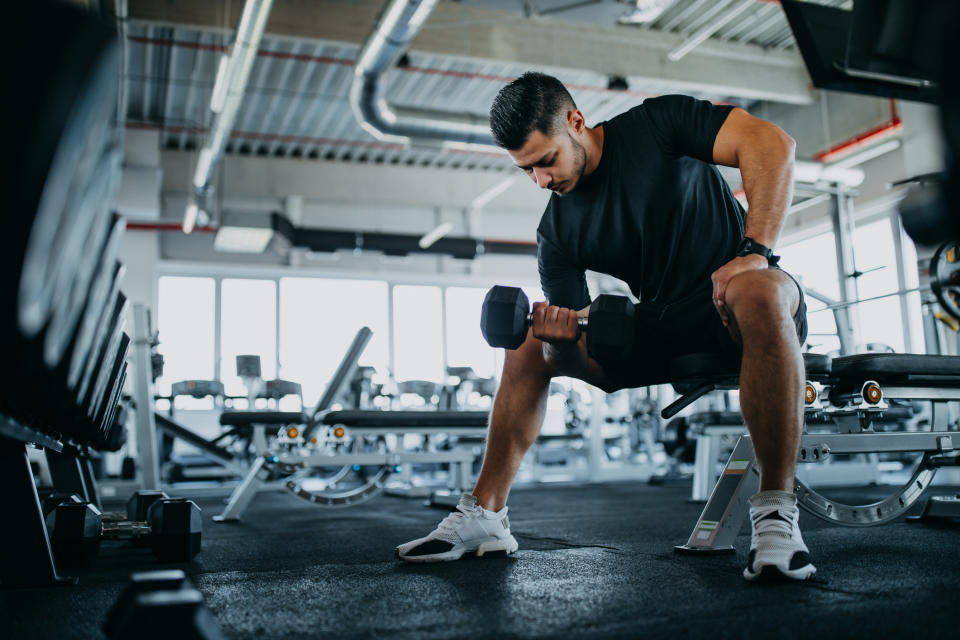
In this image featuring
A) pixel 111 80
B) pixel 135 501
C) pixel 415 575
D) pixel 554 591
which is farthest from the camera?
pixel 135 501

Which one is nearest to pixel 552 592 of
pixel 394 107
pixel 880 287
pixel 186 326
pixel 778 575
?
pixel 778 575

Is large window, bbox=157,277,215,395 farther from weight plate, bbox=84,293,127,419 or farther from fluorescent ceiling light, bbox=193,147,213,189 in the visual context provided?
weight plate, bbox=84,293,127,419

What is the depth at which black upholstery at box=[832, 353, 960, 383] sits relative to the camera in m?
1.85

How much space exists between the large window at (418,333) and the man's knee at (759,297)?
879 centimetres

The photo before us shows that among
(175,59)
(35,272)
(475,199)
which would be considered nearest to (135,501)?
(35,272)

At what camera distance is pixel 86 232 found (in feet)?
2.69

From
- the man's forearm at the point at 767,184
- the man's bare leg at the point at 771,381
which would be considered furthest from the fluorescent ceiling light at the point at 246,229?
the man's bare leg at the point at 771,381

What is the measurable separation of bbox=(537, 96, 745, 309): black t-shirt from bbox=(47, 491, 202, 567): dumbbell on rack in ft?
3.19

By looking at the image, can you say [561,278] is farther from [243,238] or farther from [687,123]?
[243,238]

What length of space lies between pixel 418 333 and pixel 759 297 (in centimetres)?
908

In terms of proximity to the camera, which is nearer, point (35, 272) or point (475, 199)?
point (35, 272)

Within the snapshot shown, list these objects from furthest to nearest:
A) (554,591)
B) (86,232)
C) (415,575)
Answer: (415,575), (554,591), (86,232)

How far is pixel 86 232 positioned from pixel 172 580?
36 cm

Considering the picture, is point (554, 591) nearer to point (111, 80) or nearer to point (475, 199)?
point (111, 80)
